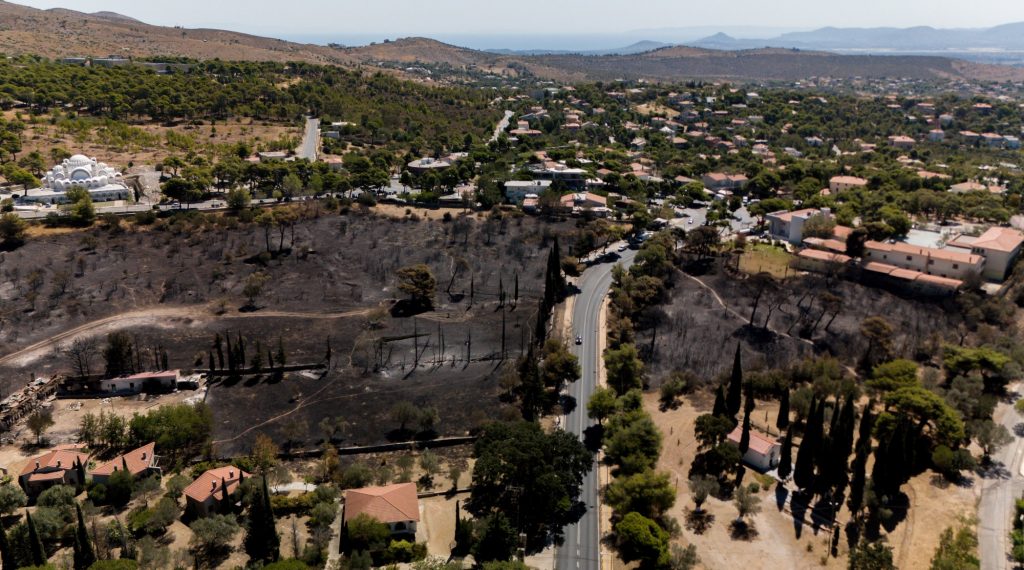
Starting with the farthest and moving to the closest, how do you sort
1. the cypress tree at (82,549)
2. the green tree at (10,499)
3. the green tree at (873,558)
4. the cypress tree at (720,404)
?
the cypress tree at (720,404), the green tree at (10,499), the cypress tree at (82,549), the green tree at (873,558)

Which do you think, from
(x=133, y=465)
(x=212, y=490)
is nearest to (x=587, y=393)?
(x=212, y=490)

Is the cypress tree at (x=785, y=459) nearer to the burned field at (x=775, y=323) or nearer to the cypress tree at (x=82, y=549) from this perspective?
the burned field at (x=775, y=323)

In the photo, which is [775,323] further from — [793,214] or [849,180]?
[849,180]

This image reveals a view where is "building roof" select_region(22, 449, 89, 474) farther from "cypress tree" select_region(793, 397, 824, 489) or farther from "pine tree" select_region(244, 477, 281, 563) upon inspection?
"cypress tree" select_region(793, 397, 824, 489)

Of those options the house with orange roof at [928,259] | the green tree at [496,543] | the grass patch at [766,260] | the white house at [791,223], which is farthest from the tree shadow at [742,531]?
the white house at [791,223]

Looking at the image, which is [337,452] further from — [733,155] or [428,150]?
[733,155]

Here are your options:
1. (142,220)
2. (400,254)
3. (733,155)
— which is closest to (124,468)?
(400,254)
